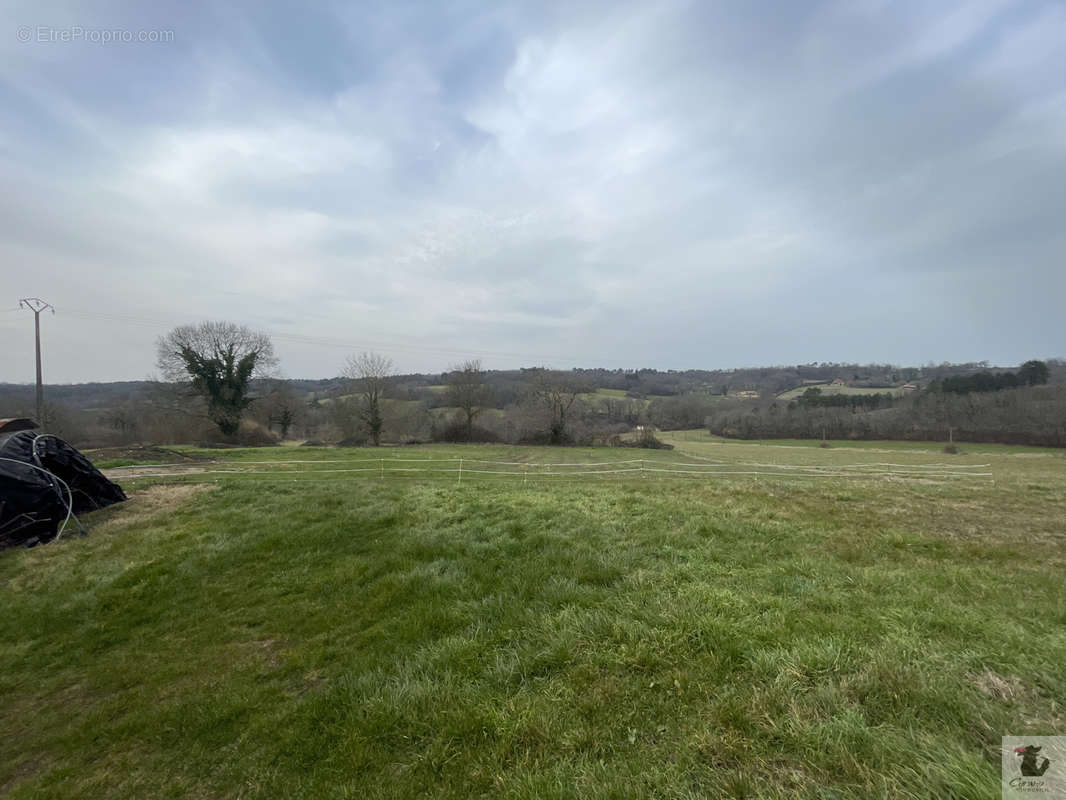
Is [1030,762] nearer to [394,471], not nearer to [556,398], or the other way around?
[394,471]

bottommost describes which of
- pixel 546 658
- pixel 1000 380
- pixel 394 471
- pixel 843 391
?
pixel 394 471

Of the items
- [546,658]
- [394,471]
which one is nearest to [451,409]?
[394,471]

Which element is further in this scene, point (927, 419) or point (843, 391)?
point (843, 391)

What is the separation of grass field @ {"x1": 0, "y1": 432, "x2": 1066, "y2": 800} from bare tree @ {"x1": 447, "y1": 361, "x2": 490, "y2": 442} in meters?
35.7

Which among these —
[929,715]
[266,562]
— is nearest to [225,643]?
[266,562]

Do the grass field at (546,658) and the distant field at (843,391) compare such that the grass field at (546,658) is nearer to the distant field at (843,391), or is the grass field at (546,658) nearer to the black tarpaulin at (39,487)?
the black tarpaulin at (39,487)

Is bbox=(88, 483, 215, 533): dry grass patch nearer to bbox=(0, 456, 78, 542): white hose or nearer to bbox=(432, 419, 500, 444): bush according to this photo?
bbox=(0, 456, 78, 542): white hose

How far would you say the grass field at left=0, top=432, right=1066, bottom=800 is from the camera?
85.1 inches

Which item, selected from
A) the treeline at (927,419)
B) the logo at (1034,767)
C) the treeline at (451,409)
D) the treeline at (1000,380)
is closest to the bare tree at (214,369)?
the treeline at (451,409)

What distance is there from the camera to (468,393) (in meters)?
43.1

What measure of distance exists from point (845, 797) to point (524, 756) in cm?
151

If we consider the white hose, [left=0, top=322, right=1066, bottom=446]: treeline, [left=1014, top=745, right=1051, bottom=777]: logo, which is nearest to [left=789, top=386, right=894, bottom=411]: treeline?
[left=0, top=322, right=1066, bottom=446]: treeline

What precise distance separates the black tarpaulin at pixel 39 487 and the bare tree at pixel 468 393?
32644 millimetres

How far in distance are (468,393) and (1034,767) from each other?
4227 centimetres
